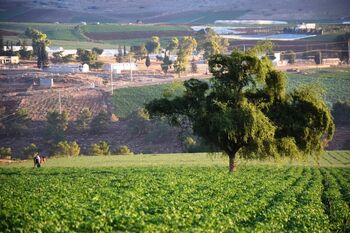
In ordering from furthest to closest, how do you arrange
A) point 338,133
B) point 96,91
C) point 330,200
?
point 96,91, point 338,133, point 330,200

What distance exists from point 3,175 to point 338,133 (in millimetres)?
63264

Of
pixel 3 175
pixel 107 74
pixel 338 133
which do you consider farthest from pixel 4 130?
pixel 3 175

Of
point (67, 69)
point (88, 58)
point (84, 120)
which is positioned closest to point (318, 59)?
point (88, 58)

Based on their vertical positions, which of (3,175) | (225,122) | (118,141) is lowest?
(118,141)

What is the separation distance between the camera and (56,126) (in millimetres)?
95312

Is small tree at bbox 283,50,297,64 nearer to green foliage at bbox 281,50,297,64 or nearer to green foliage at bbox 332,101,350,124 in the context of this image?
green foliage at bbox 281,50,297,64

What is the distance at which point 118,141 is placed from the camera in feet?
307

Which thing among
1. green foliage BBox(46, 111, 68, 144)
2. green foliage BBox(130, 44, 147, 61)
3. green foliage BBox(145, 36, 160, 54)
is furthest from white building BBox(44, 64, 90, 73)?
green foliage BBox(145, 36, 160, 54)

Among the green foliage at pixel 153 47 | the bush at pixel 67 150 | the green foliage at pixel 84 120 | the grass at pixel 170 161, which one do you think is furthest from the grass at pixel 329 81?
the green foliage at pixel 153 47

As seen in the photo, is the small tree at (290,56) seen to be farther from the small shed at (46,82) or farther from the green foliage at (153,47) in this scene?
the small shed at (46,82)

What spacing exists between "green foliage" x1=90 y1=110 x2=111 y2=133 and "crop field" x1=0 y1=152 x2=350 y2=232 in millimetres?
61131

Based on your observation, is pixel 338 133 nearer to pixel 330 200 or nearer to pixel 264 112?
pixel 264 112

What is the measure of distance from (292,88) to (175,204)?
9490cm

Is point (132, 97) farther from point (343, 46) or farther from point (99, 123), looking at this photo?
point (343, 46)
